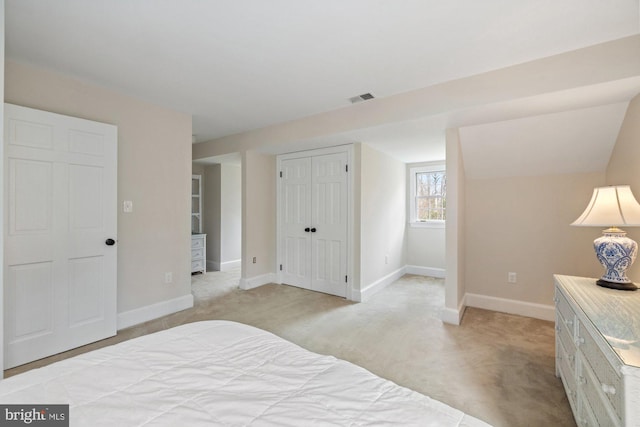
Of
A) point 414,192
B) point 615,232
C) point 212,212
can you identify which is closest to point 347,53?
point 615,232

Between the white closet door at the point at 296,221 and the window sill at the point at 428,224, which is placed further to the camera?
the window sill at the point at 428,224

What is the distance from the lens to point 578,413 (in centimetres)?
152

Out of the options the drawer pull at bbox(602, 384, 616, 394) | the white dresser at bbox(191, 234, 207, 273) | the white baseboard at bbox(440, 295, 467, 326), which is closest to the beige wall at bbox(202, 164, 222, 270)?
the white dresser at bbox(191, 234, 207, 273)

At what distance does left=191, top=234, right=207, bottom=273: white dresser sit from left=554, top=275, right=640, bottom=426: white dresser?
5.13 meters

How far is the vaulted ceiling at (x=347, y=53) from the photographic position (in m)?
1.74

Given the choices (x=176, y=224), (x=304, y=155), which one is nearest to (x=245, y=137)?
(x=304, y=155)

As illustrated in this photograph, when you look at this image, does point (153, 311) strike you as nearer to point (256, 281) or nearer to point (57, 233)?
point (57, 233)

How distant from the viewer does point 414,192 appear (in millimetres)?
5477

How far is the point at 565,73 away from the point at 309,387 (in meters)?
2.71

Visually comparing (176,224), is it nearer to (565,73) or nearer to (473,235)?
(473,235)

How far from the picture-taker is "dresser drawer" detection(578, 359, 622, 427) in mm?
1109

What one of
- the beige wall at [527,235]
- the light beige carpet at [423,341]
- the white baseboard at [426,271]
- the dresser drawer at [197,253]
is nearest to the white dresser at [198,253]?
the dresser drawer at [197,253]

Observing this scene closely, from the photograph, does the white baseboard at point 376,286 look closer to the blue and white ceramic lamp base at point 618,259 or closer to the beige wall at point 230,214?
the blue and white ceramic lamp base at point 618,259

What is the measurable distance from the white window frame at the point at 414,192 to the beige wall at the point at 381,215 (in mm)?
139
